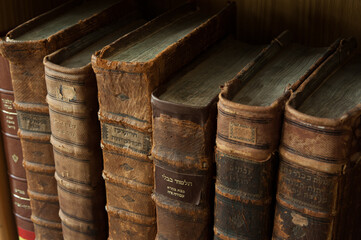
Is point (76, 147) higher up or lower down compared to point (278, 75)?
lower down

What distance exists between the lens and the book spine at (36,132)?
1147mm

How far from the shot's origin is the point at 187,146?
961 mm

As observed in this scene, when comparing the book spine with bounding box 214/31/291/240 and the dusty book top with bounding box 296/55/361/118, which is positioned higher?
the dusty book top with bounding box 296/55/361/118

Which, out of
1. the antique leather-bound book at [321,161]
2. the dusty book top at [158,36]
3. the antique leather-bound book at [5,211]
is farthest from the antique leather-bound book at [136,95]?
the antique leather-bound book at [5,211]

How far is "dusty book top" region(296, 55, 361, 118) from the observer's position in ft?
2.93

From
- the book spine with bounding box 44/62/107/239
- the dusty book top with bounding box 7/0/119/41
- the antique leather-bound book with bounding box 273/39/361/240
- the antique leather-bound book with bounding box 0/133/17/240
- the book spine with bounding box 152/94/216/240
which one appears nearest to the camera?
the antique leather-bound book with bounding box 273/39/361/240

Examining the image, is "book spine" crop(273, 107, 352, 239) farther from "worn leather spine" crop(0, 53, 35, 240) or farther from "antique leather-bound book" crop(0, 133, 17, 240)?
"antique leather-bound book" crop(0, 133, 17, 240)

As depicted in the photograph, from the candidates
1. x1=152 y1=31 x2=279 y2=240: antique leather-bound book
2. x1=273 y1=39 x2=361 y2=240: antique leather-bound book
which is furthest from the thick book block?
x1=273 y1=39 x2=361 y2=240: antique leather-bound book

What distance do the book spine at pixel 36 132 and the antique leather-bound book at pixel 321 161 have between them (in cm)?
60

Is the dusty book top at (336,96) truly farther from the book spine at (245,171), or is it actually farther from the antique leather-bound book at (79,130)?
the antique leather-bound book at (79,130)

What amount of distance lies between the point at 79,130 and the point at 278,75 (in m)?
0.45

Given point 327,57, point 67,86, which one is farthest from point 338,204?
point 67,86

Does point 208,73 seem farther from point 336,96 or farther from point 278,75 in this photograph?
point 336,96

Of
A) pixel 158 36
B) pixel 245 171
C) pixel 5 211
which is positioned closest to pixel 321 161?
pixel 245 171
